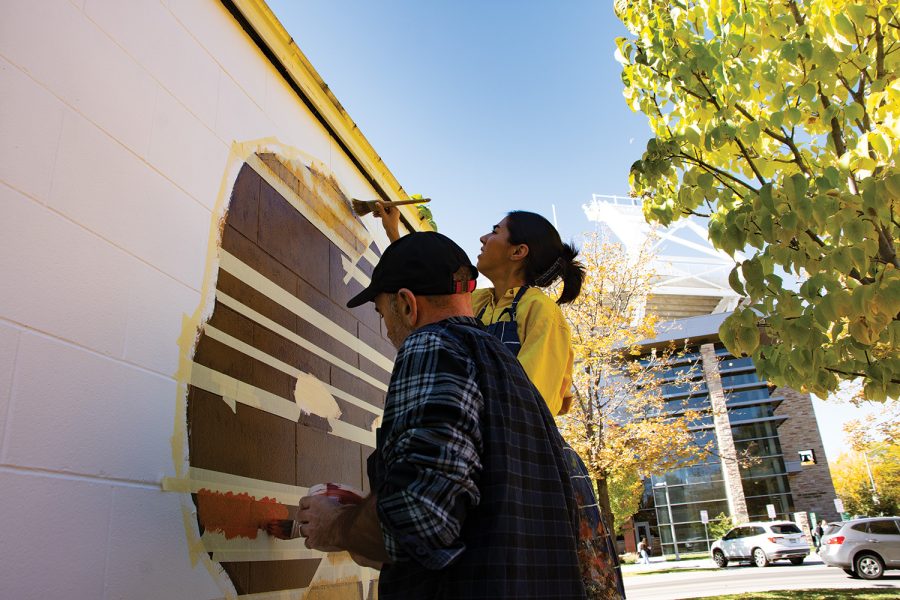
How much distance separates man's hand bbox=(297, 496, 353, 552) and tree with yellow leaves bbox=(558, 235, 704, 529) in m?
10.3

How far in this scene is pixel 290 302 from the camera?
236 cm

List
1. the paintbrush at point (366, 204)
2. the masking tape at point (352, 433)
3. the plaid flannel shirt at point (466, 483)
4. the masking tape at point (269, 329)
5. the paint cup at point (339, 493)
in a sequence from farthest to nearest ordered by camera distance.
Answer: the paintbrush at point (366, 204)
the masking tape at point (352, 433)
the masking tape at point (269, 329)
the paint cup at point (339, 493)
the plaid flannel shirt at point (466, 483)

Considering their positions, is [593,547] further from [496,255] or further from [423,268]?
[496,255]

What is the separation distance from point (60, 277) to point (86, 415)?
0.31 meters

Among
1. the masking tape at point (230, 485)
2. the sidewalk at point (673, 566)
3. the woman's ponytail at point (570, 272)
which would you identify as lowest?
the sidewalk at point (673, 566)

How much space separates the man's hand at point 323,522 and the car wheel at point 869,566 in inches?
631

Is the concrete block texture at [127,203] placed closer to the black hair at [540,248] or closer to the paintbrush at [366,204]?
the black hair at [540,248]

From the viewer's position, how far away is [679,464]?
13.1 meters

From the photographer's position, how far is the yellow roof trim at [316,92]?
94.4 inches

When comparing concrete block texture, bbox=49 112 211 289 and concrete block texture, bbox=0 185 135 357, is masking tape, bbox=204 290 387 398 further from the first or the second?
concrete block texture, bbox=0 185 135 357

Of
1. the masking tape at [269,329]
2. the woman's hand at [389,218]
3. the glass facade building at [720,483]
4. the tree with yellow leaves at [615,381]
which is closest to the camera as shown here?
the masking tape at [269,329]

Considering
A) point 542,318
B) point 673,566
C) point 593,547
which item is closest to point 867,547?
point 673,566

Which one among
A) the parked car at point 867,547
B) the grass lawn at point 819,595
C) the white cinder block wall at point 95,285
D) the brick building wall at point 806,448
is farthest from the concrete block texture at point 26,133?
the brick building wall at point 806,448

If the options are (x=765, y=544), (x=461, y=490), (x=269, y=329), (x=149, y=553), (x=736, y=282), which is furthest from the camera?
(x=765, y=544)
